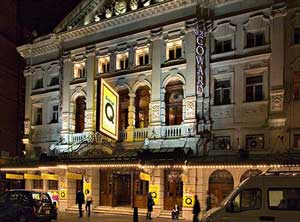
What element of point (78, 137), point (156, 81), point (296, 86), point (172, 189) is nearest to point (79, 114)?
point (78, 137)

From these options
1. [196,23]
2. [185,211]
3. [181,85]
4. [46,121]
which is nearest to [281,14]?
[196,23]

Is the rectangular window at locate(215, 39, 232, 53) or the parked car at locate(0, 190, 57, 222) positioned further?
the rectangular window at locate(215, 39, 232, 53)

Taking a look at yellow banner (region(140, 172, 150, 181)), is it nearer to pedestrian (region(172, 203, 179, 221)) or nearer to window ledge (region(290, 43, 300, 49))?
pedestrian (region(172, 203, 179, 221))

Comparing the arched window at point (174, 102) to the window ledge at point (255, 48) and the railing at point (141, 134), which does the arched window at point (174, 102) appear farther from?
the window ledge at point (255, 48)

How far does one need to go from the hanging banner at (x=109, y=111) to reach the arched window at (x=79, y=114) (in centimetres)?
471

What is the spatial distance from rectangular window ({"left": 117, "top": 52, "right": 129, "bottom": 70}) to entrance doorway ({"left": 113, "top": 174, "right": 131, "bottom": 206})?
8.17m

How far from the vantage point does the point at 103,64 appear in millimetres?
37188

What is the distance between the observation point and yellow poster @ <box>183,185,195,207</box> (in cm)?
2936

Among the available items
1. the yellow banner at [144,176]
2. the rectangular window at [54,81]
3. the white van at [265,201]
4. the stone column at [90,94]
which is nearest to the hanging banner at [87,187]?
the stone column at [90,94]

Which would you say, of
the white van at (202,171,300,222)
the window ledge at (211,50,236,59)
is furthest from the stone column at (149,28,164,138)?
the white van at (202,171,300,222)

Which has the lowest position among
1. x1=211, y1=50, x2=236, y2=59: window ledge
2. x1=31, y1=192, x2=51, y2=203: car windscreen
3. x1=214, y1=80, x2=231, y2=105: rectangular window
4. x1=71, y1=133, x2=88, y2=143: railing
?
x1=31, y1=192, x2=51, y2=203: car windscreen

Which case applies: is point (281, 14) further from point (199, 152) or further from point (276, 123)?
point (199, 152)

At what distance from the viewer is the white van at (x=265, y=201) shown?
1329 centimetres

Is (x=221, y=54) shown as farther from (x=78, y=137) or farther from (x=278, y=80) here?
(x=78, y=137)
